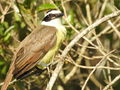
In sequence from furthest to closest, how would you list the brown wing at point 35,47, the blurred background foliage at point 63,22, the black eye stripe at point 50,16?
the blurred background foliage at point 63,22, the black eye stripe at point 50,16, the brown wing at point 35,47

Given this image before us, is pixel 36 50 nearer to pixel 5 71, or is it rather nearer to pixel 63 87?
pixel 5 71

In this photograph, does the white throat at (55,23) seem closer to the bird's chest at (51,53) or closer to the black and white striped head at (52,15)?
the black and white striped head at (52,15)

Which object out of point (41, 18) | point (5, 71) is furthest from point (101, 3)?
point (5, 71)

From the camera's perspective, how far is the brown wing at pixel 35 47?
534 cm

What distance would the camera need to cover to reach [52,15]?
556 cm

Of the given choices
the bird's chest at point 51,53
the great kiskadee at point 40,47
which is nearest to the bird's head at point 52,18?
the great kiskadee at point 40,47

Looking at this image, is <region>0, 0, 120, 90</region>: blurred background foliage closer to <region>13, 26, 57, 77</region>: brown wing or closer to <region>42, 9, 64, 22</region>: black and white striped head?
<region>42, 9, 64, 22</region>: black and white striped head

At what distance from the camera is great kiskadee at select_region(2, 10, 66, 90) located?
534cm

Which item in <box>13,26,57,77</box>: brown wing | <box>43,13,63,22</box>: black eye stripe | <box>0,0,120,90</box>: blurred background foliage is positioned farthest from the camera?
<box>0,0,120,90</box>: blurred background foliage

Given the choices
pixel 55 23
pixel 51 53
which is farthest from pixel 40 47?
pixel 55 23

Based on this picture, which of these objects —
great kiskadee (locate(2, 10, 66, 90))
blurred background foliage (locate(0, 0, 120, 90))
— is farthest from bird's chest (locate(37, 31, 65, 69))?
blurred background foliage (locate(0, 0, 120, 90))

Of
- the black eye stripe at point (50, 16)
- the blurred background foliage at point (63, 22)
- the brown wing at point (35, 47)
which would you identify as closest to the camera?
the brown wing at point (35, 47)

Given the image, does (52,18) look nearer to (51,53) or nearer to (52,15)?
(52,15)

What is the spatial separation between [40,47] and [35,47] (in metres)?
→ 0.07
